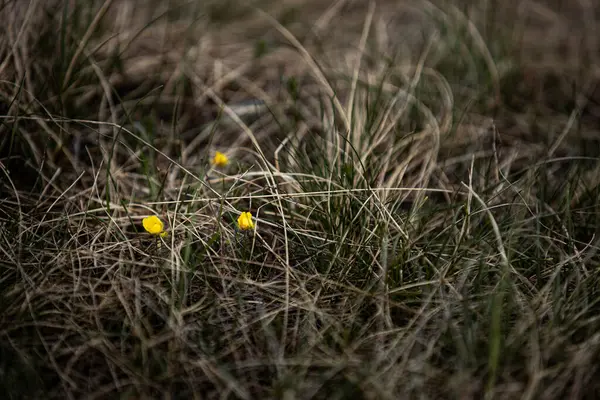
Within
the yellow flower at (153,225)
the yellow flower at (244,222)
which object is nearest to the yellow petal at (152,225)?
the yellow flower at (153,225)

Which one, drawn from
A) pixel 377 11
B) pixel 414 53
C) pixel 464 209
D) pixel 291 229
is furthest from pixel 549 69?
pixel 291 229

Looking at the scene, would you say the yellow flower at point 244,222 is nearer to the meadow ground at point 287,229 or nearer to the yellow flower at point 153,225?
the meadow ground at point 287,229

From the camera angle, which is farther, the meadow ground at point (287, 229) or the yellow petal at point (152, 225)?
the yellow petal at point (152, 225)

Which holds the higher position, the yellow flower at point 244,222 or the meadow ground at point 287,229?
the yellow flower at point 244,222

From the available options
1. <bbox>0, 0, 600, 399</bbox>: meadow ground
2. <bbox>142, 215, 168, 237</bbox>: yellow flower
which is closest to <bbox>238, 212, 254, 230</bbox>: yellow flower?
<bbox>0, 0, 600, 399</bbox>: meadow ground

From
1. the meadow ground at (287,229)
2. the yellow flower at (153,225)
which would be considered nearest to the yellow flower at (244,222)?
the meadow ground at (287,229)

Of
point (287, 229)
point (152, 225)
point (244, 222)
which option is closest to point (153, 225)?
point (152, 225)

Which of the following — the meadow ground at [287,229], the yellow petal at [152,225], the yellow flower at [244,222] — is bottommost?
the meadow ground at [287,229]

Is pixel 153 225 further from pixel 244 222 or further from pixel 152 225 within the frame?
pixel 244 222
